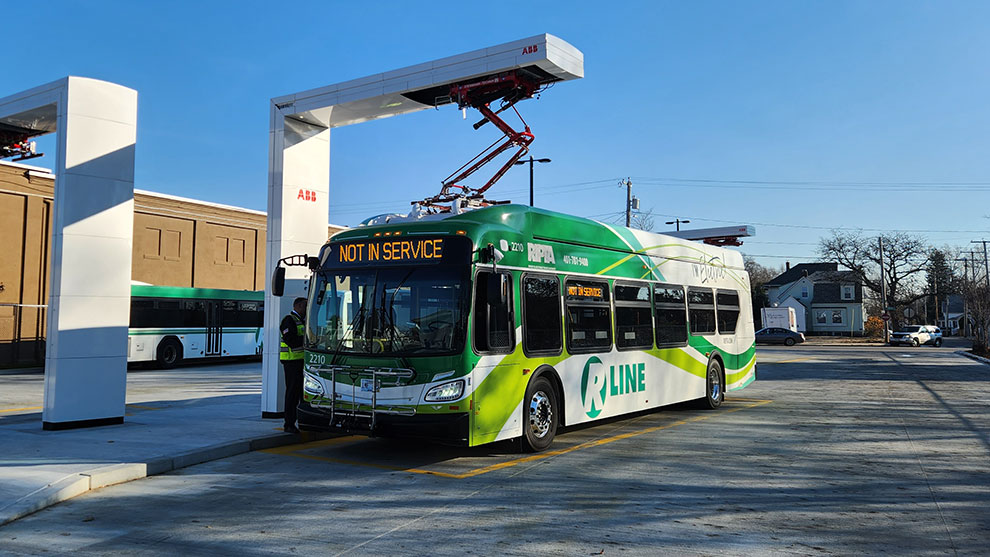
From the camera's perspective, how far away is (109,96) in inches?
457

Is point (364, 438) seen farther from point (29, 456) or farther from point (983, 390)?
point (983, 390)

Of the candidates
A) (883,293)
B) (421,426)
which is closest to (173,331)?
(421,426)

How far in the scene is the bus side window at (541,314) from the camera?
9.67 meters

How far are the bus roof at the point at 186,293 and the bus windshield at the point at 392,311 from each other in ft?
64.1

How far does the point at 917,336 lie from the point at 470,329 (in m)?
58.1

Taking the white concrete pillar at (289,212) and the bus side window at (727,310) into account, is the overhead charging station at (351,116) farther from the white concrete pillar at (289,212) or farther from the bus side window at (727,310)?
the bus side window at (727,310)

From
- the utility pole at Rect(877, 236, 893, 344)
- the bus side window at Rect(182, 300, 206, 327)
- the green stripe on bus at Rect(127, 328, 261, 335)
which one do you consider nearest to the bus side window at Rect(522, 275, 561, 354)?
the green stripe on bus at Rect(127, 328, 261, 335)

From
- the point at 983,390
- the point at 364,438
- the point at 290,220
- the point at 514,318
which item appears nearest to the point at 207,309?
the point at 290,220

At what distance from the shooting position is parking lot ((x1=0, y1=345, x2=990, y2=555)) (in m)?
5.71

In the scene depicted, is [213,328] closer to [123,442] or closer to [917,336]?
[123,442]

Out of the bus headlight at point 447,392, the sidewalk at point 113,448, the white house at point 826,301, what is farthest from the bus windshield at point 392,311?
the white house at point 826,301

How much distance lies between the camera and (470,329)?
862cm

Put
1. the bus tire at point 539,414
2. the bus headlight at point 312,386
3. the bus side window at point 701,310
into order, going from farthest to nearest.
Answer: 1. the bus side window at point 701,310
2. the bus tire at point 539,414
3. the bus headlight at point 312,386

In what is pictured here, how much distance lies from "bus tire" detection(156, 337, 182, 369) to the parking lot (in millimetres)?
19201
